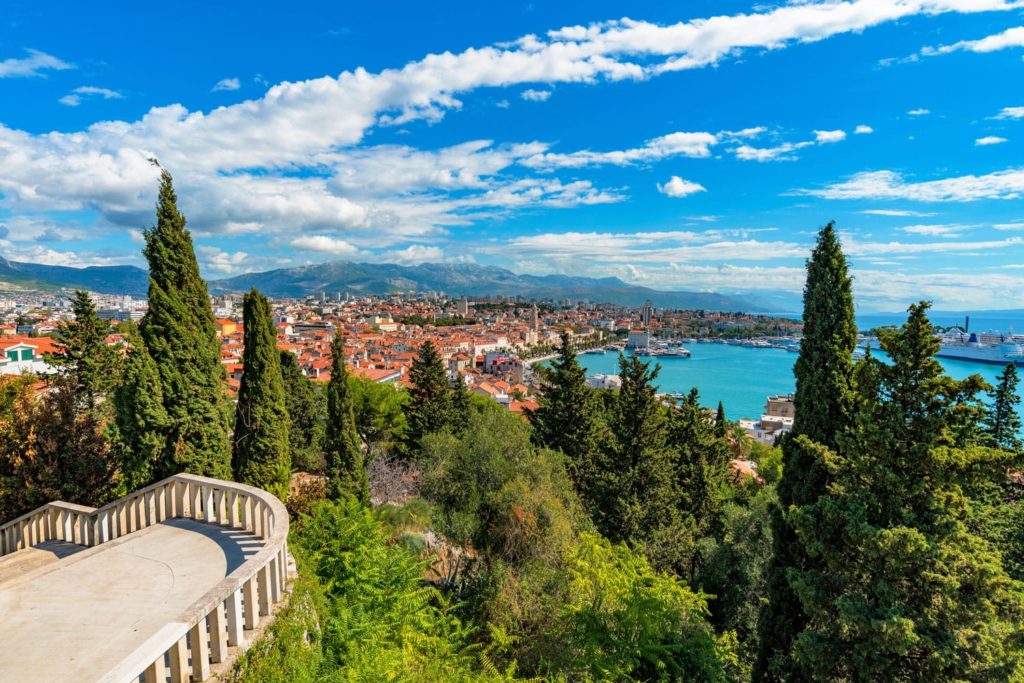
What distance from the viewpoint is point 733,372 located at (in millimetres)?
113250

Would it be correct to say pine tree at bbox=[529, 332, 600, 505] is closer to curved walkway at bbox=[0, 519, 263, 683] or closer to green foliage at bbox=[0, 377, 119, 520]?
green foliage at bbox=[0, 377, 119, 520]

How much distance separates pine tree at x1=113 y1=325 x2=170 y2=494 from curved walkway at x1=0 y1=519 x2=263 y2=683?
2478mm

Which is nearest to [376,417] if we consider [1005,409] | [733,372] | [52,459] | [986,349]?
[52,459]

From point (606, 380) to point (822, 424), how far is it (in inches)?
2891

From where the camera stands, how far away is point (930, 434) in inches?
248

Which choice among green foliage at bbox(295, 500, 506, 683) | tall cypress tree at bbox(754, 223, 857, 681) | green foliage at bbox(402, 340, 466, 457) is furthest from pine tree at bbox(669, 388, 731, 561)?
green foliage at bbox(295, 500, 506, 683)

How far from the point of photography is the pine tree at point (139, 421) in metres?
8.70

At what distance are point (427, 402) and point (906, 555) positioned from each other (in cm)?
1918

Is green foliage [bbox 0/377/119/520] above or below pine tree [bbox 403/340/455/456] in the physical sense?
above

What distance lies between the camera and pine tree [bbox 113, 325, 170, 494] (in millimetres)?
8695

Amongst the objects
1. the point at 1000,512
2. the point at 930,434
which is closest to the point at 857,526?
the point at 930,434

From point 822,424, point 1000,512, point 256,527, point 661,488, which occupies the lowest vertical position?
point 661,488

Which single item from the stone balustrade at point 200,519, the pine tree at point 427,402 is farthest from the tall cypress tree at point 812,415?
the pine tree at point 427,402

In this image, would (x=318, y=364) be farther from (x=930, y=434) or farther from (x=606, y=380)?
(x=930, y=434)
